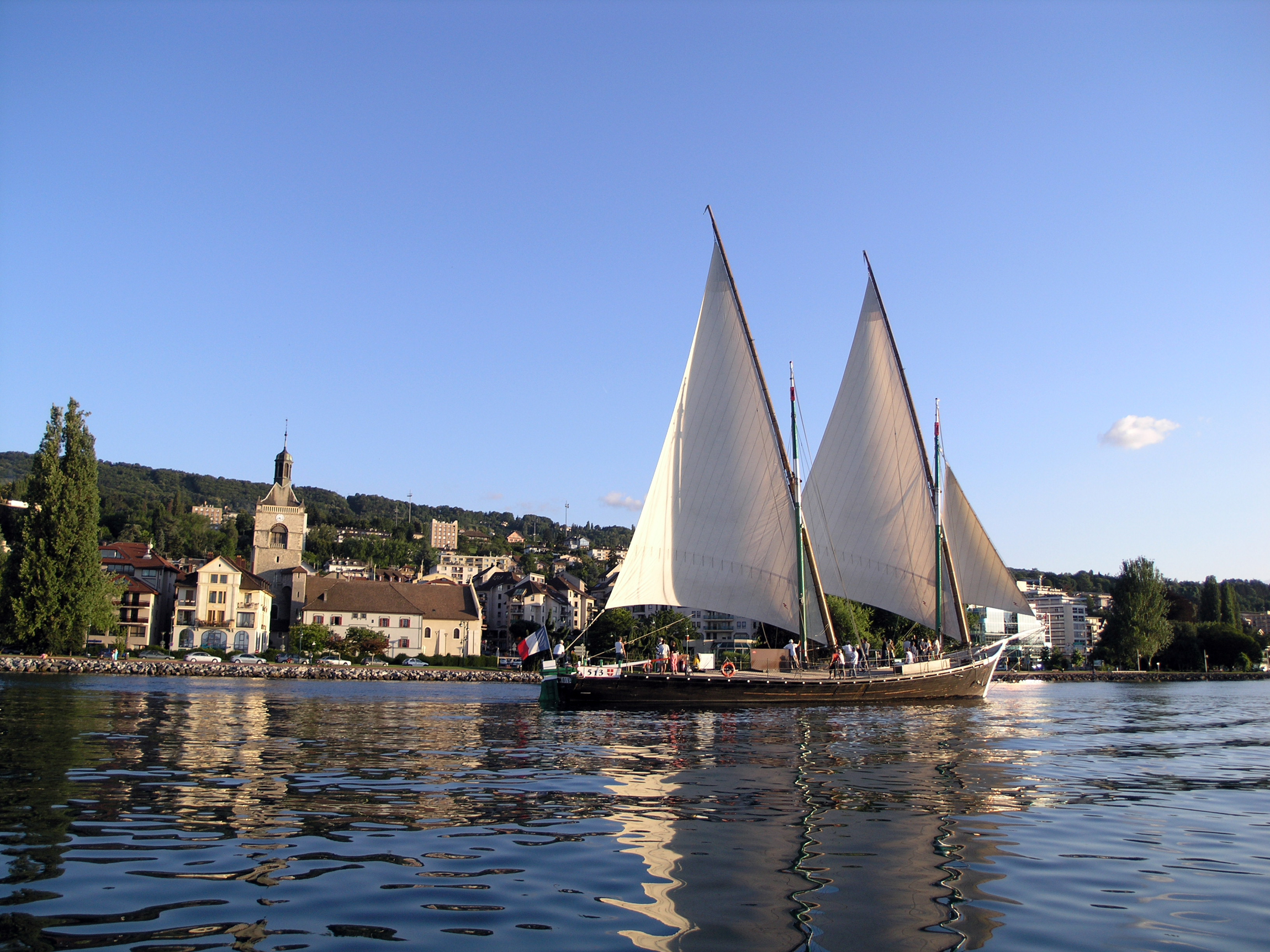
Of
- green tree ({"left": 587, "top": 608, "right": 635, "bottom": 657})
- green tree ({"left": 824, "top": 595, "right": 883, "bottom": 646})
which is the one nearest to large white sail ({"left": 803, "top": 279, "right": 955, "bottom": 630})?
green tree ({"left": 824, "top": 595, "right": 883, "bottom": 646})

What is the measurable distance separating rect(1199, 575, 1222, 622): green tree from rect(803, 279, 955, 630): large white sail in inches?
5769

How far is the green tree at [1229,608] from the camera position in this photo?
165 metres

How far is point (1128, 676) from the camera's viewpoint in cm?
13038

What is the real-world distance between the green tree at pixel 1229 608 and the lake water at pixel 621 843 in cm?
16852

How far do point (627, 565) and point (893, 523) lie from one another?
16360 mm

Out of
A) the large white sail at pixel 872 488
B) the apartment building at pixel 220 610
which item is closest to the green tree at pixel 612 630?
the apartment building at pixel 220 610

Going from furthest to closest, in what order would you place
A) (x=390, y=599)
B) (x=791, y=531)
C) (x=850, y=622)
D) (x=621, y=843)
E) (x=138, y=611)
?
(x=390, y=599), (x=138, y=611), (x=850, y=622), (x=791, y=531), (x=621, y=843)

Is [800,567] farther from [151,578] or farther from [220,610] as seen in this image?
[151,578]

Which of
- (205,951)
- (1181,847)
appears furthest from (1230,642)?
(205,951)

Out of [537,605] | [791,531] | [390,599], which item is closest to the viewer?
Result: [791,531]

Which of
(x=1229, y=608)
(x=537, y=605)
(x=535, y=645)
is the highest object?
(x=1229, y=608)

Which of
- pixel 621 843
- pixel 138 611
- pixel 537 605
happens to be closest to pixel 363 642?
pixel 138 611

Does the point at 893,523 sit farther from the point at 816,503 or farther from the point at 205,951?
the point at 205,951

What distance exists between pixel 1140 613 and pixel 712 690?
107m
